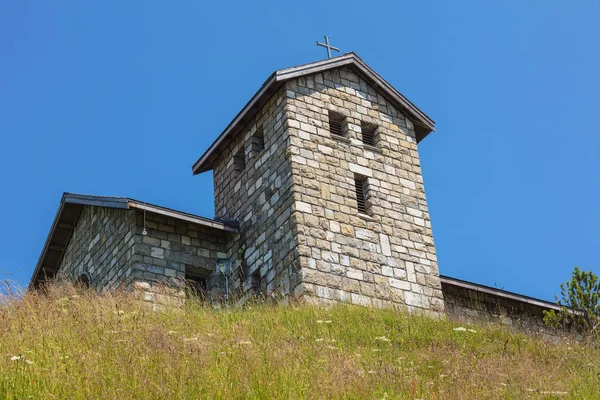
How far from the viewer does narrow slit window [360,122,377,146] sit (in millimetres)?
18516

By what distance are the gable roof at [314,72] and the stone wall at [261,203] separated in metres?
0.20

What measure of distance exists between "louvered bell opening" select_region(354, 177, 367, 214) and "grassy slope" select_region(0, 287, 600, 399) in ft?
14.3

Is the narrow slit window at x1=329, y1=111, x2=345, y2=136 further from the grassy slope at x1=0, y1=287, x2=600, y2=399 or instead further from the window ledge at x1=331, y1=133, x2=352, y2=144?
the grassy slope at x1=0, y1=287, x2=600, y2=399

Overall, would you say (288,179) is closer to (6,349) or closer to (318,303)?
(318,303)

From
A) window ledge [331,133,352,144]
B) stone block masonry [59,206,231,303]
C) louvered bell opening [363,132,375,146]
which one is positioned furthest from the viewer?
louvered bell opening [363,132,375,146]

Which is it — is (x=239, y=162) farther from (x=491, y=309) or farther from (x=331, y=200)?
(x=491, y=309)

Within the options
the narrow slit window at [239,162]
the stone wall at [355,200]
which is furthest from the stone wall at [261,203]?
the stone wall at [355,200]

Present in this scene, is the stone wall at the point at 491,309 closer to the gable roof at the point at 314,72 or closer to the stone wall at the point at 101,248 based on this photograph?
the gable roof at the point at 314,72

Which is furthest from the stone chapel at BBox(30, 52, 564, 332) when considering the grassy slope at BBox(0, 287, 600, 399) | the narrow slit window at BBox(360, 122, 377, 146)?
the grassy slope at BBox(0, 287, 600, 399)

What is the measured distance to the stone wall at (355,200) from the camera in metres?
16.0

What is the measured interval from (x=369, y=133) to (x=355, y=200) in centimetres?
215

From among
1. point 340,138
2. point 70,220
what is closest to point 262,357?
point 340,138

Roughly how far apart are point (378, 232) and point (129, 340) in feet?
28.0

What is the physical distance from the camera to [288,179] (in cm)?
1669
